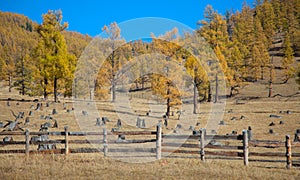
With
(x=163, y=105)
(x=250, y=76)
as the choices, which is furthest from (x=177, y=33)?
(x=250, y=76)

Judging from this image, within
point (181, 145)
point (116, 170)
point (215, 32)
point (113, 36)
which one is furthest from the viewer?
point (113, 36)

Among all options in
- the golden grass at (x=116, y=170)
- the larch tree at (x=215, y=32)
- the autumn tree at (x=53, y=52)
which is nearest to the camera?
the golden grass at (x=116, y=170)

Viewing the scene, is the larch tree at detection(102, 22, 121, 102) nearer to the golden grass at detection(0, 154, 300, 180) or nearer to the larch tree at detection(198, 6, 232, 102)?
the larch tree at detection(198, 6, 232, 102)

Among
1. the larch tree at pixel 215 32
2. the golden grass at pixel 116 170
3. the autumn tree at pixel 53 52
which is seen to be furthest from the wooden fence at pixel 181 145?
the larch tree at pixel 215 32

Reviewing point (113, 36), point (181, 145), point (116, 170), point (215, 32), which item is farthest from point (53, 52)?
point (116, 170)

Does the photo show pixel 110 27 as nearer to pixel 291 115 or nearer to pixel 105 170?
pixel 291 115

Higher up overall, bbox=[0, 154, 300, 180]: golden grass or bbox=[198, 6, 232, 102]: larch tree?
bbox=[198, 6, 232, 102]: larch tree

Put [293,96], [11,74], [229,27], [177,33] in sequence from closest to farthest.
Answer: [177,33] < [293,96] < [11,74] < [229,27]

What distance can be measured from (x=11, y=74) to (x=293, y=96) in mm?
63564

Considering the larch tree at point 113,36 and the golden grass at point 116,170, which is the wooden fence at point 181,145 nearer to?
the golden grass at point 116,170

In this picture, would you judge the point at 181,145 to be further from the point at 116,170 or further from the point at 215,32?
the point at 215,32

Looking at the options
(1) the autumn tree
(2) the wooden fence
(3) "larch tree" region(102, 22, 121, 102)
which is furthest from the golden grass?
(3) "larch tree" region(102, 22, 121, 102)

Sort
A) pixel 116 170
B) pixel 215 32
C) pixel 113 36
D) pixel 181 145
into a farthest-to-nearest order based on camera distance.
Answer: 1. pixel 113 36
2. pixel 215 32
3. pixel 181 145
4. pixel 116 170

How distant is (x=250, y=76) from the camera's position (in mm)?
72875
